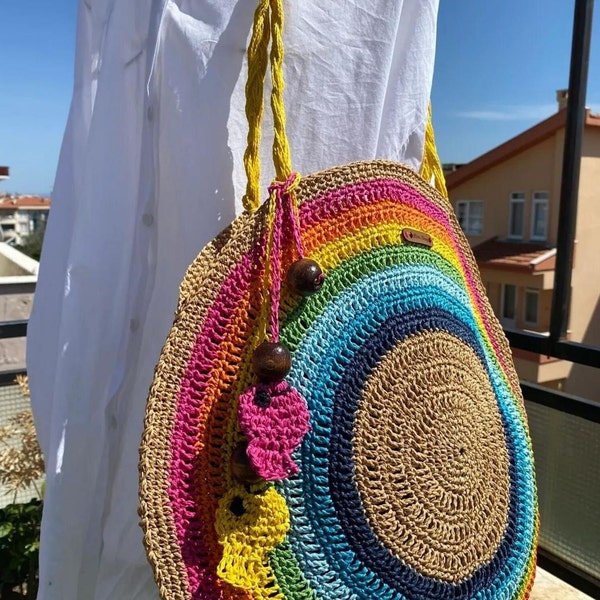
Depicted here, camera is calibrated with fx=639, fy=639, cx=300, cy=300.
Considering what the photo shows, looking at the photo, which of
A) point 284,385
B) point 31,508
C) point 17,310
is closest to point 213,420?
point 284,385

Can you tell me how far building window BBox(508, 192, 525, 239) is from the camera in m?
15.4

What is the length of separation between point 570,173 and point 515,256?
14287 millimetres

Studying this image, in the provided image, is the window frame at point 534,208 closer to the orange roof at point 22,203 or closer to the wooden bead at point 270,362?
the wooden bead at point 270,362

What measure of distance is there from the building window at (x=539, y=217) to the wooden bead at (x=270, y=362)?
1554 cm

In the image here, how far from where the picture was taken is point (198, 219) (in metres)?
0.62

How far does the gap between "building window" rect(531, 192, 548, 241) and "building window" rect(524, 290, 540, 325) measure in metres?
1.86

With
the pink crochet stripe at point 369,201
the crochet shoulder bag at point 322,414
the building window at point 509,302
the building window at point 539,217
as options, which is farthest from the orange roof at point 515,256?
the crochet shoulder bag at point 322,414

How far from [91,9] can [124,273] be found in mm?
270

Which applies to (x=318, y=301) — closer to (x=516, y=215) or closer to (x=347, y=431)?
(x=347, y=431)

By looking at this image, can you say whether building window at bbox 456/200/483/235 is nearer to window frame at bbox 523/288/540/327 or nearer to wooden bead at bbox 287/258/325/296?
window frame at bbox 523/288/540/327

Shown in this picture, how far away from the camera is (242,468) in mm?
457

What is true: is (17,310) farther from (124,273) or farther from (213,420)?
(213,420)

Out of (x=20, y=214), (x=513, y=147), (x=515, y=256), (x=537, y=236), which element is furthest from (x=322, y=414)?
(x=20, y=214)

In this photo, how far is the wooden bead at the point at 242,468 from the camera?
456 mm
